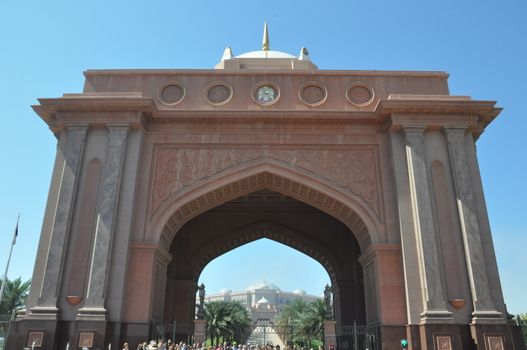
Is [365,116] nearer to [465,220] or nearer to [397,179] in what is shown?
[397,179]

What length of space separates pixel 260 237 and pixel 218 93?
27.7 feet

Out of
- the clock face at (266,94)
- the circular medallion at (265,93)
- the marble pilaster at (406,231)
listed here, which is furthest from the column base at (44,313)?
the marble pilaster at (406,231)

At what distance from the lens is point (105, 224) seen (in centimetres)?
1456

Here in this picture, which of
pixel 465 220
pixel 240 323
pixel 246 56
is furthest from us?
pixel 240 323

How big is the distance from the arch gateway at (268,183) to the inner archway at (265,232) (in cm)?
482

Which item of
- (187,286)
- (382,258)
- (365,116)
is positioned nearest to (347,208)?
(382,258)

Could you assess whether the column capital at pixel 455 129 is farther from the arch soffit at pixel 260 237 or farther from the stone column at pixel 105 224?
the stone column at pixel 105 224

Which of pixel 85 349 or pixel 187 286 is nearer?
pixel 85 349

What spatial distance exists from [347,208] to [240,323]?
92.7 feet

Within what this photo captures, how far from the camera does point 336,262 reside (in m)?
21.7

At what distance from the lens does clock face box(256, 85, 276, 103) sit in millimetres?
17484

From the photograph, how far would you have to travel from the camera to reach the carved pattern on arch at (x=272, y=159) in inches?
630

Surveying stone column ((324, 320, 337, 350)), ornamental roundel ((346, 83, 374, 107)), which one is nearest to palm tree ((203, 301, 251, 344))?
stone column ((324, 320, 337, 350))

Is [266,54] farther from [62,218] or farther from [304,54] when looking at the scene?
[62,218]
